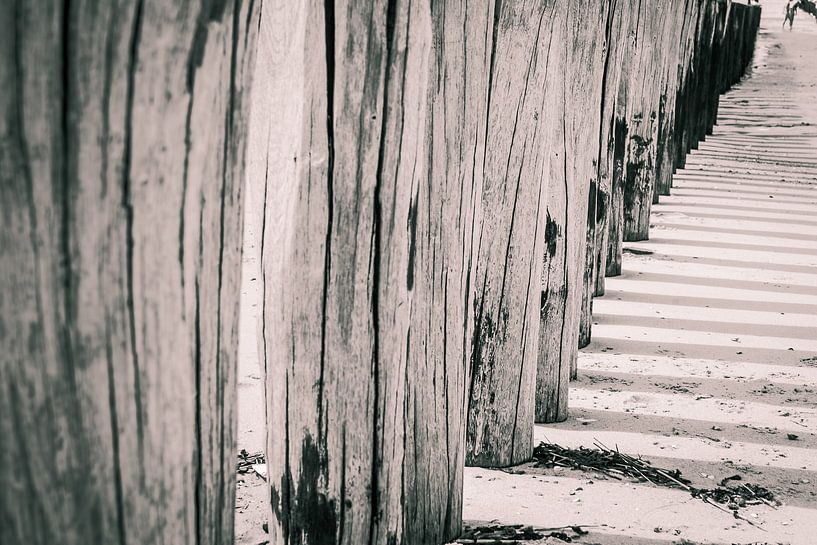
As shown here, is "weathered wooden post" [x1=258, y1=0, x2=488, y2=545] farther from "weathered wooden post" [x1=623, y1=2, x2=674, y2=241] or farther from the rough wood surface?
"weathered wooden post" [x1=623, y1=2, x2=674, y2=241]

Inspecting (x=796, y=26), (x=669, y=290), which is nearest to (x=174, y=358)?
(x=669, y=290)

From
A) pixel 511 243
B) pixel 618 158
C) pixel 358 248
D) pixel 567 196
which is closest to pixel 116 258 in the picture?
pixel 358 248

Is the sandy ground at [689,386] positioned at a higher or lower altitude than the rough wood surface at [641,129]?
lower

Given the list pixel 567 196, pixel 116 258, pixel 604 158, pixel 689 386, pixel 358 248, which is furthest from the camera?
pixel 604 158

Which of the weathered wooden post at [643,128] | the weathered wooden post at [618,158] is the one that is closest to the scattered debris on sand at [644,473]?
the weathered wooden post at [618,158]

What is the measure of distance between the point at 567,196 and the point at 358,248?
167cm

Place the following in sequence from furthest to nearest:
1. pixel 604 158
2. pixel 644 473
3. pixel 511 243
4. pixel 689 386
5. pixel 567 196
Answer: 1. pixel 604 158
2. pixel 689 386
3. pixel 567 196
4. pixel 644 473
5. pixel 511 243

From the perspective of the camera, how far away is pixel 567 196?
10.4ft

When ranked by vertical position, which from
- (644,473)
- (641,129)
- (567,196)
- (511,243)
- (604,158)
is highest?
(641,129)

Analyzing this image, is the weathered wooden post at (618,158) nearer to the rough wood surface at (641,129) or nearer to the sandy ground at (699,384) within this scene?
the rough wood surface at (641,129)

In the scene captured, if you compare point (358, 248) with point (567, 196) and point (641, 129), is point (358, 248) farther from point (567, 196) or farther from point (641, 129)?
point (641, 129)

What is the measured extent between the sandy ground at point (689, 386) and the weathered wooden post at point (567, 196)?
0.69 ft

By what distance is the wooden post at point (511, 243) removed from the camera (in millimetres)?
2510

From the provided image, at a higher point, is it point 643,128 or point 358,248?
point 643,128
